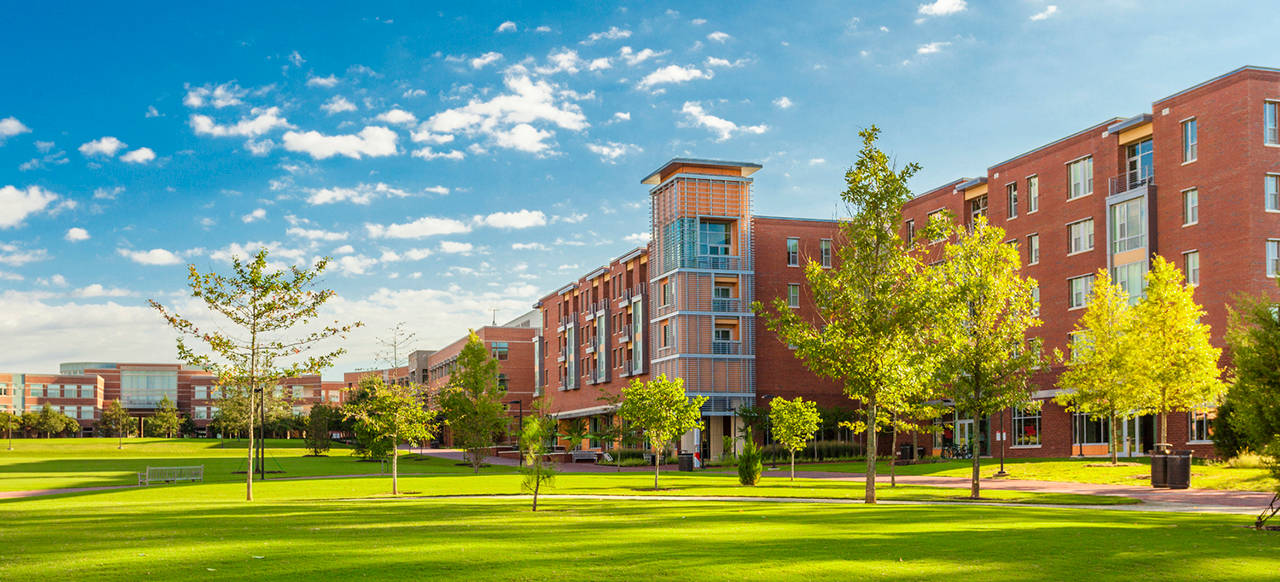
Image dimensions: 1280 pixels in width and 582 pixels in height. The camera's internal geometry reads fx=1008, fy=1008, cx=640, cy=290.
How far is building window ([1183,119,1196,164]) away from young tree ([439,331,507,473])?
39774mm

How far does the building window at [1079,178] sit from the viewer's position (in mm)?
58312

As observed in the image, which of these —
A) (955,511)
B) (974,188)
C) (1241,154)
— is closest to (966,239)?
(955,511)

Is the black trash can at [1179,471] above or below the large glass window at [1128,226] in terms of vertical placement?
below

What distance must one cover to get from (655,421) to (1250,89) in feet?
110

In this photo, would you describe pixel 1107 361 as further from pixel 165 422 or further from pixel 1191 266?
pixel 165 422

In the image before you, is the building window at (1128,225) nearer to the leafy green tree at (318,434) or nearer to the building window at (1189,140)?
the building window at (1189,140)

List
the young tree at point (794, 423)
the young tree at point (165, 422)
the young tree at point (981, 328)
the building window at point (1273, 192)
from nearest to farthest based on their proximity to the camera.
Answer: the young tree at point (981, 328), the young tree at point (794, 423), the building window at point (1273, 192), the young tree at point (165, 422)

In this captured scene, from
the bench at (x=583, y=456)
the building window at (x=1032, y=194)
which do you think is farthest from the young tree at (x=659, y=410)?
the bench at (x=583, y=456)

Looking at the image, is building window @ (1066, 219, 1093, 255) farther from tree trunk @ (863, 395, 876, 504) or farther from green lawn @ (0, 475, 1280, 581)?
green lawn @ (0, 475, 1280, 581)

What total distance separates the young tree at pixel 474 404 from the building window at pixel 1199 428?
3631 centimetres

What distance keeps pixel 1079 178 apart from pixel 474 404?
38.2m

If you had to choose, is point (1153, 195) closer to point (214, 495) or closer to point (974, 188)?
point (974, 188)

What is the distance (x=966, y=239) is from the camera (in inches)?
1459

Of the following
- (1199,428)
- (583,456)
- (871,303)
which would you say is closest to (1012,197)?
(1199,428)
